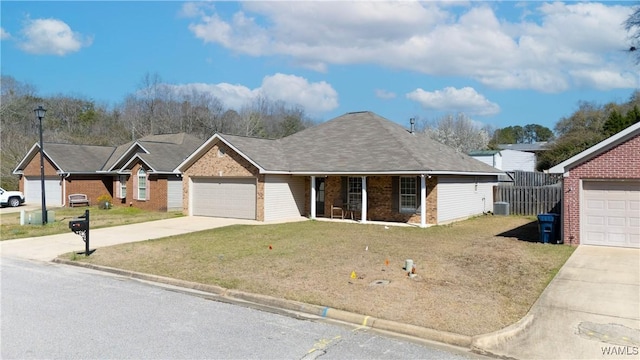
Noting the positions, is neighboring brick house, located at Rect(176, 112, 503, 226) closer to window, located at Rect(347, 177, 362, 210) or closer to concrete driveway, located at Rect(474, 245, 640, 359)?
window, located at Rect(347, 177, 362, 210)

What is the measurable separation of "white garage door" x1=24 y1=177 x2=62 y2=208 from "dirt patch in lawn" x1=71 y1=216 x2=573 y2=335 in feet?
65.6

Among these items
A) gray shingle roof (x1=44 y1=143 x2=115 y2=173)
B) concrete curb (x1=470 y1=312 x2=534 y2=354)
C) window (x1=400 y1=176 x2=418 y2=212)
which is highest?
gray shingle roof (x1=44 y1=143 x2=115 y2=173)

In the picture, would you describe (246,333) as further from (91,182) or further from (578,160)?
(91,182)

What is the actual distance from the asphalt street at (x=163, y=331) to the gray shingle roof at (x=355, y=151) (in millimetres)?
12854

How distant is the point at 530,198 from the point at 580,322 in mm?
18442

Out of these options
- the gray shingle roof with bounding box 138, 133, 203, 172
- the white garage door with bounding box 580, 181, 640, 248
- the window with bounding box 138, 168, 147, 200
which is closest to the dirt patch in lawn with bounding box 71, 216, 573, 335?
the white garage door with bounding box 580, 181, 640, 248

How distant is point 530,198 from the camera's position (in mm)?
24188

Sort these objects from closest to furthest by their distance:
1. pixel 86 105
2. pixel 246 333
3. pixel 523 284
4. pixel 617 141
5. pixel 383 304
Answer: pixel 246 333, pixel 383 304, pixel 523 284, pixel 617 141, pixel 86 105

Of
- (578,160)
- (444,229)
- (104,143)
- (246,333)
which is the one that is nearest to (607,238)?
(578,160)

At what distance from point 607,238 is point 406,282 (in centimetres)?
814

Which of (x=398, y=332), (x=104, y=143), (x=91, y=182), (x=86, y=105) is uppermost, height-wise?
(x=86, y=105)

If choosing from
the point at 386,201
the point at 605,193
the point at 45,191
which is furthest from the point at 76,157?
the point at 605,193

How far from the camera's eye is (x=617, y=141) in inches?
528

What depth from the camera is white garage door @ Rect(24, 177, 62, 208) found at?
3253 cm
